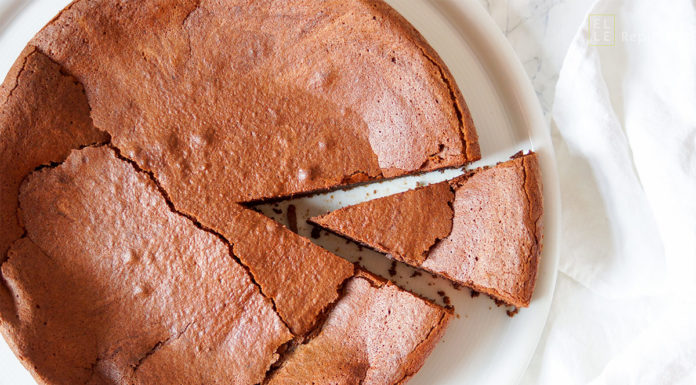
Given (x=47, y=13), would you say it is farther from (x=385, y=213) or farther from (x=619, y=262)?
(x=619, y=262)

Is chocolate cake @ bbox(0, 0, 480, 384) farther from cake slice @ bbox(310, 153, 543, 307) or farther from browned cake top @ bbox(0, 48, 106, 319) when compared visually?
cake slice @ bbox(310, 153, 543, 307)

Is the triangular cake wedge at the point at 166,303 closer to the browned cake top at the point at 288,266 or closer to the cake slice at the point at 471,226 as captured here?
the browned cake top at the point at 288,266

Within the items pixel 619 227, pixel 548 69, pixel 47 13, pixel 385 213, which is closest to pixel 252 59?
pixel 385 213

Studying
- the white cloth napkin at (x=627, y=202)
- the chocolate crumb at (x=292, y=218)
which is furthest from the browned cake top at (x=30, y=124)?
the white cloth napkin at (x=627, y=202)

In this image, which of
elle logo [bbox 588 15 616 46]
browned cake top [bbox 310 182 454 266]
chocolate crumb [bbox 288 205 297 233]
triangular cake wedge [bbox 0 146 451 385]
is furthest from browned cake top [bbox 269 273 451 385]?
elle logo [bbox 588 15 616 46]

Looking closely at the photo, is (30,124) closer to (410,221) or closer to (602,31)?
(410,221)
